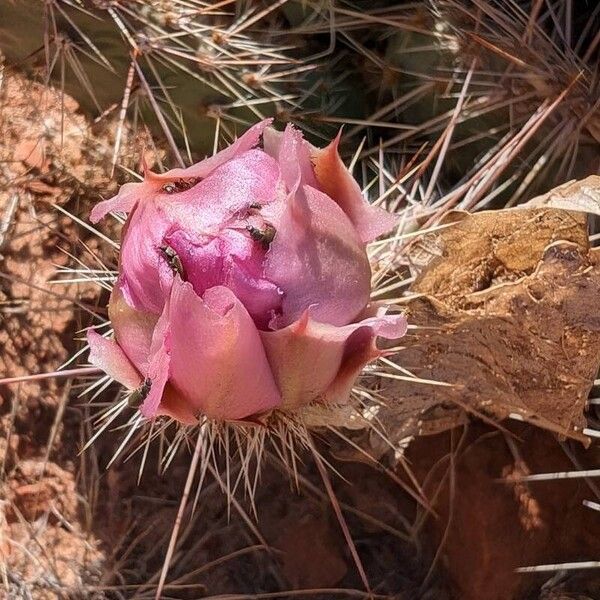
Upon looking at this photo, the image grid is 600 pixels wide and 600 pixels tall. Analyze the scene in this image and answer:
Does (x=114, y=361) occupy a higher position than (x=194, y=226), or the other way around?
(x=194, y=226)

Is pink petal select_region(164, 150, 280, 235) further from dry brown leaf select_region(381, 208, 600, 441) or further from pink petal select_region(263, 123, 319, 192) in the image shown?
dry brown leaf select_region(381, 208, 600, 441)

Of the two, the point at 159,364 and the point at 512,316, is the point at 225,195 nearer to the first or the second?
the point at 159,364

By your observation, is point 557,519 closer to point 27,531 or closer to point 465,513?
point 465,513

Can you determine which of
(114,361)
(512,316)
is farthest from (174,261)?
(512,316)

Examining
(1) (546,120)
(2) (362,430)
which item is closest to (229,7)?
(1) (546,120)

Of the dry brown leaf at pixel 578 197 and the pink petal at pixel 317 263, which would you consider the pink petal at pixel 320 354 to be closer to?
the pink petal at pixel 317 263

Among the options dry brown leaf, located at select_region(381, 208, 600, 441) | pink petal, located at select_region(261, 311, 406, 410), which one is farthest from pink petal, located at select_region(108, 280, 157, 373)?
dry brown leaf, located at select_region(381, 208, 600, 441)
